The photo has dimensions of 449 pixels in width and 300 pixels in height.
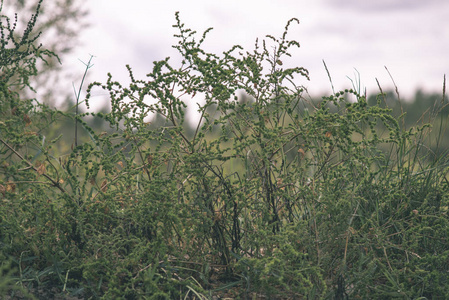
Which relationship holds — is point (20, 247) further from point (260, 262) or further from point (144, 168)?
point (260, 262)

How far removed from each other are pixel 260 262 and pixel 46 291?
1.07 m

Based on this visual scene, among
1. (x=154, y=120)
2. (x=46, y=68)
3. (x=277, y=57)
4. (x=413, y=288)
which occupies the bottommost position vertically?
(x=413, y=288)

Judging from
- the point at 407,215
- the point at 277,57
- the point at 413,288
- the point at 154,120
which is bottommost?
the point at 413,288

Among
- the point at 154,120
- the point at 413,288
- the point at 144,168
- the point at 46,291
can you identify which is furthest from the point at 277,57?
the point at 46,291

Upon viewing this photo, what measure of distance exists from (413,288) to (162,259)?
1349 mm

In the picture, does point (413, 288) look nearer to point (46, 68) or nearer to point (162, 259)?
point (162, 259)

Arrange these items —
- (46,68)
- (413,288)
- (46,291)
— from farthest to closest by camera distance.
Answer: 1. (46,68)
2. (413,288)
3. (46,291)

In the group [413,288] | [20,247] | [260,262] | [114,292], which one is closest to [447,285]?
[413,288]

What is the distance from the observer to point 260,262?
2166 mm

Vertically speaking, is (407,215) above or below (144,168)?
below

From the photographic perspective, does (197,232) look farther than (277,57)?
No

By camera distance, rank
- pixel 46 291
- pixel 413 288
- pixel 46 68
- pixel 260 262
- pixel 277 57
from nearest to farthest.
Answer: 1. pixel 260 262
2. pixel 46 291
3. pixel 413 288
4. pixel 277 57
5. pixel 46 68

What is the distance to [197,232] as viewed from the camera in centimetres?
250

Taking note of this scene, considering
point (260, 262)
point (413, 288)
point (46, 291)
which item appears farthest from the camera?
point (413, 288)
